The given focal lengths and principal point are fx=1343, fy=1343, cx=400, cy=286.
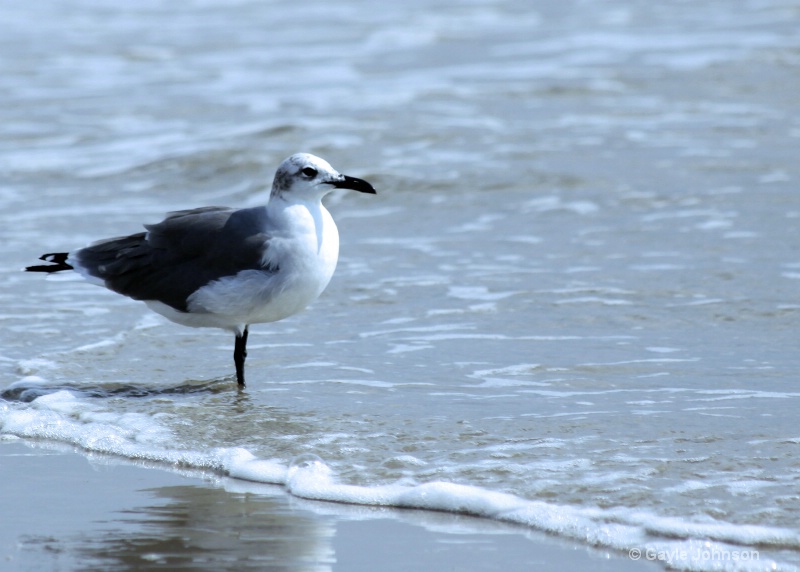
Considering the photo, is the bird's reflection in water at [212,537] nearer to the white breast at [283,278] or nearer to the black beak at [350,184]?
the white breast at [283,278]

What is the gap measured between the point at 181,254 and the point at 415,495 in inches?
85.3

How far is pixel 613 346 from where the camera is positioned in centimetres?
678

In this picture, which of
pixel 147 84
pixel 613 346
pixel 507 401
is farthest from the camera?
pixel 147 84

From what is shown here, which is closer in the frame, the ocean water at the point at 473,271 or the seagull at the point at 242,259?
the ocean water at the point at 473,271

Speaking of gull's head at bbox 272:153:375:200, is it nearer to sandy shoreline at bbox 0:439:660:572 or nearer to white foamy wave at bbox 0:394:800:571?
white foamy wave at bbox 0:394:800:571

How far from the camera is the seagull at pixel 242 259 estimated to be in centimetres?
601

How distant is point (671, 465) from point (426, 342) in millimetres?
2275

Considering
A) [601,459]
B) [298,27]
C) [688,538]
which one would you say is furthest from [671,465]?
[298,27]

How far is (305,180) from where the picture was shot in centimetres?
619

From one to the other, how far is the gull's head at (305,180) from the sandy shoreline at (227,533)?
164 centimetres

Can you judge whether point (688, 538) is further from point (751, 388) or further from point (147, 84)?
point (147, 84)
